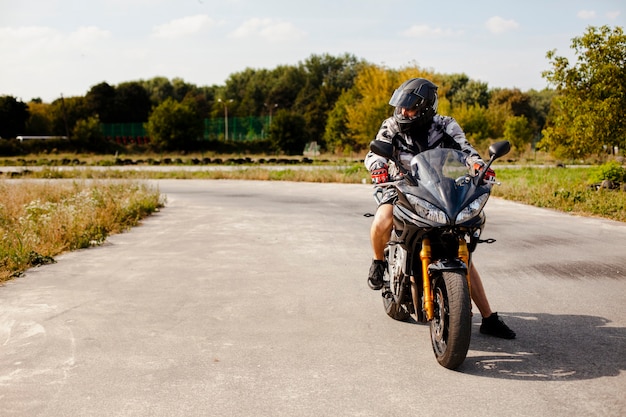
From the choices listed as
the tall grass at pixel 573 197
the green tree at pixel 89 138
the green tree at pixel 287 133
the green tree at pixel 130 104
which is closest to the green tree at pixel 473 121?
the green tree at pixel 287 133

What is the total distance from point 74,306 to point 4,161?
45.4 m

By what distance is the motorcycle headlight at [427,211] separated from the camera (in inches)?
185

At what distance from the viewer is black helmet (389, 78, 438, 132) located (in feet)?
18.0

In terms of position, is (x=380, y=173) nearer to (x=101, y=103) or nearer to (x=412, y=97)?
(x=412, y=97)

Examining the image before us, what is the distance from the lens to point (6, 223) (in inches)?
481

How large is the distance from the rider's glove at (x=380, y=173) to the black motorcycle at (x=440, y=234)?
105 millimetres

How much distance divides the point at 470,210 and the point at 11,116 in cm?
8586

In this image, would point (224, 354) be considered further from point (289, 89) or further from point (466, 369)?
point (289, 89)

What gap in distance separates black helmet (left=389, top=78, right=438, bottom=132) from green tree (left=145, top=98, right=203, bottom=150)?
62.3 metres

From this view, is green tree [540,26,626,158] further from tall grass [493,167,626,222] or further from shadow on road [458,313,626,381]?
shadow on road [458,313,626,381]

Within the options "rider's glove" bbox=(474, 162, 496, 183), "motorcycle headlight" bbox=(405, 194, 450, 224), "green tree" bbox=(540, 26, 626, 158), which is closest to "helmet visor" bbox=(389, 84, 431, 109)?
"rider's glove" bbox=(474, 162, 496, 183)

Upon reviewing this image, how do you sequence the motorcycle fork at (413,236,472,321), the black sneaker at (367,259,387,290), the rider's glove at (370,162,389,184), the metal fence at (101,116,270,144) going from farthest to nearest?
the metal fence at (101,116,270,144) < the black sneaker at (367,259,387,290) < the rider's glove at (370,162,389,184) < the motorcycle fork at (413,236,472,321)

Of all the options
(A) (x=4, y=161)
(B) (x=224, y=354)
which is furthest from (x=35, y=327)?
(A) (x=4, y=161)

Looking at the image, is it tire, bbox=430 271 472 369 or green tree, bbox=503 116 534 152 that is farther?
green tree, bbox=503 116 534 152
